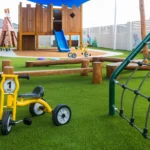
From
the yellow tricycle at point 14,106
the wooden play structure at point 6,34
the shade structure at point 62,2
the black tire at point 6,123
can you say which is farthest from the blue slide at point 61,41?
the black tire at point 6,123

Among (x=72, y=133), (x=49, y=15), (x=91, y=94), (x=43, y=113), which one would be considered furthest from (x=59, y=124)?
(x=49, y=15)

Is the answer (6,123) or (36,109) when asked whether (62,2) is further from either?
(6,123)

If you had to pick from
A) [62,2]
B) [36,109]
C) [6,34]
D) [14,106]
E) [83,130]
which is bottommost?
[83,130]

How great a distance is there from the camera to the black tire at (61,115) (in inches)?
101

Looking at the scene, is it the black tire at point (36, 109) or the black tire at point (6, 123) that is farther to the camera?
the black tire at point (36, 109)

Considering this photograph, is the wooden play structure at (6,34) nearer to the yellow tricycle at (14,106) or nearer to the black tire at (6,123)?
the yellow tricycle at (14,106)

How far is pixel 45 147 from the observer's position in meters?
2.04

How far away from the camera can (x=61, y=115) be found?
8.58ft

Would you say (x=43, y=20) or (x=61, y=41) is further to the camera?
(x=43, y=20)

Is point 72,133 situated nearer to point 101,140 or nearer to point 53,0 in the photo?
point 101,140

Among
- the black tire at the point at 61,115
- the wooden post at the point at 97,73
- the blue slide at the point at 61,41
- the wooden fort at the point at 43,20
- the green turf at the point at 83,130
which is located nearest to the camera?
the green turf at the point at 83,130

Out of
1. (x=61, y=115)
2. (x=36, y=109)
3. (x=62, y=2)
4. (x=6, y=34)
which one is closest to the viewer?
(x=61, y=115)

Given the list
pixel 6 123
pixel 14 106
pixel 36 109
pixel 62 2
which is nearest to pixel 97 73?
pixel 36 109

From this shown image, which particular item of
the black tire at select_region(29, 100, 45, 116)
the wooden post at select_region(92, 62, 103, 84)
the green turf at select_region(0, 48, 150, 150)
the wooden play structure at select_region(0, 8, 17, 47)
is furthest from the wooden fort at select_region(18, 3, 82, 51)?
the black tire at select_region(29, 100, 45, 116)
